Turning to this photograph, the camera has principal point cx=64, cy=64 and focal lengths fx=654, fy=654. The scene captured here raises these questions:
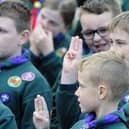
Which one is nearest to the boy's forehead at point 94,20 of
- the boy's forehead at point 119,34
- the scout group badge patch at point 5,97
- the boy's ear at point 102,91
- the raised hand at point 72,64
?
the raised hand at point 72,64

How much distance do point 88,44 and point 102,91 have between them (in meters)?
1.30

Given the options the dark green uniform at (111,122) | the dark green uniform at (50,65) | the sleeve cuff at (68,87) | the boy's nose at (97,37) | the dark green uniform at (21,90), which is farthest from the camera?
the dark green uniform at (50,65)

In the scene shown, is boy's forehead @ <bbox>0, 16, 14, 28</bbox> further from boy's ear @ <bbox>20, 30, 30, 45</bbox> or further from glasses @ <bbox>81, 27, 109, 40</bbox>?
glasses @ <bbox>81, 27, 109, 40</bbox>

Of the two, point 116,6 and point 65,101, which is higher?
point 116,6

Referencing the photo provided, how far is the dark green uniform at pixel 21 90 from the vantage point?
4422 millimetres

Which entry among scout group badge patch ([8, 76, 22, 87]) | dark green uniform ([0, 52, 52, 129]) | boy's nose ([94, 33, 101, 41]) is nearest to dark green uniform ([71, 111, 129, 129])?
dark green uniform ([0, 52, 52, 129])

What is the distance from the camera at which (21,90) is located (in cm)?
445

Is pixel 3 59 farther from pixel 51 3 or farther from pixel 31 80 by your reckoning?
pixel 51 3

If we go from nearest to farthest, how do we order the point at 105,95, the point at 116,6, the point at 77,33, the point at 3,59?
1. the point at 105,95
2. the point at 3,59
3. the point at 116,6
4. the point at 77,33

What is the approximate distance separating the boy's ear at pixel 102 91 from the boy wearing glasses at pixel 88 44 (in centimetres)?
70

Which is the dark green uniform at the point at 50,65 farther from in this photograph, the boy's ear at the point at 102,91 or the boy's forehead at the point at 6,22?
the boy's ear at the point at 102,91

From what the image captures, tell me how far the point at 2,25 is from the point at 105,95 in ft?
4.69

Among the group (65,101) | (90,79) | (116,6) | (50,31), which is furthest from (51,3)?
(90,79)

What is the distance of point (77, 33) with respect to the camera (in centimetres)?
632
